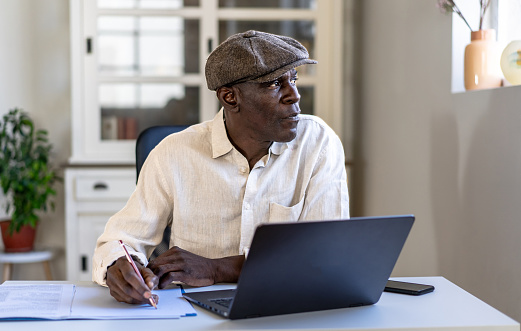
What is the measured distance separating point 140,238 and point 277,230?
0.67m

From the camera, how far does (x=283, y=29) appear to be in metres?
3.59

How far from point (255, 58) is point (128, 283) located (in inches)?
23.4

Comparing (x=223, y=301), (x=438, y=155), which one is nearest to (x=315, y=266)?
(x=223, y=301)

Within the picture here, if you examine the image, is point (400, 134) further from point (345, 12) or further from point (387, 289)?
point (387, 289)

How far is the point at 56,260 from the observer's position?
3830 millimetres

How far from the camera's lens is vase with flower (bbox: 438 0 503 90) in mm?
2125

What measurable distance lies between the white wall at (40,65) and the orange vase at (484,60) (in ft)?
7.69

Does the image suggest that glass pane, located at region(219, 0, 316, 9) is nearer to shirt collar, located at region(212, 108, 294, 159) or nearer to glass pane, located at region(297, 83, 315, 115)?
glass pane, located at region(297, 83, 315, 115)

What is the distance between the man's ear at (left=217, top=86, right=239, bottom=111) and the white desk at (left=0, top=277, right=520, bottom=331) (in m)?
0.63

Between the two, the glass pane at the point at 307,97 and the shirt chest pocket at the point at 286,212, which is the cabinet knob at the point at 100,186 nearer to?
the glass pane at the point at 307,97

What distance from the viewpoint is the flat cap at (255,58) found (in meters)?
1.55

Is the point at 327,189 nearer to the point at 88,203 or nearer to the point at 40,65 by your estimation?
the point at 88,203

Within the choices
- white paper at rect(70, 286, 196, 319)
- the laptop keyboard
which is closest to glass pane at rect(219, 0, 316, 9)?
white paper at rect(70, 286, 196, 319)

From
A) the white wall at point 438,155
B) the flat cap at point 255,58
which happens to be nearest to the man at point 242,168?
the flat cap at point 255,58
